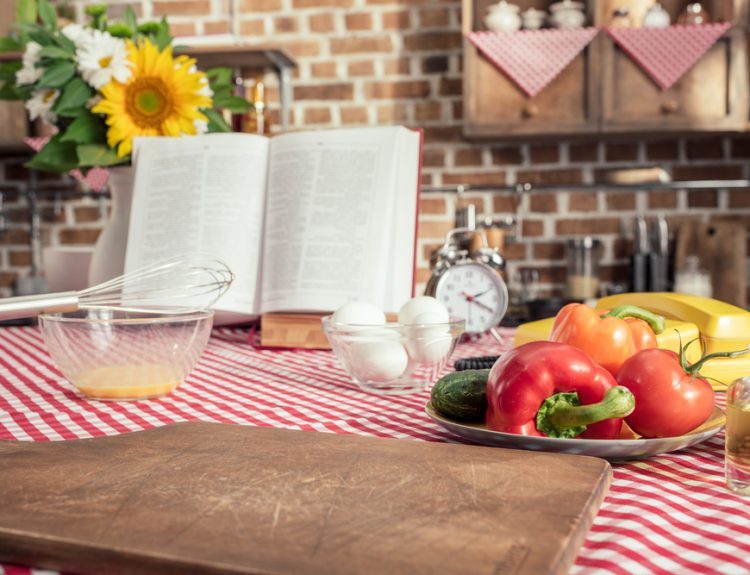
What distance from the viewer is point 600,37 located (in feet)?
8.27

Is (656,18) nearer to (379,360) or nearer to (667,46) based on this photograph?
(667,46)

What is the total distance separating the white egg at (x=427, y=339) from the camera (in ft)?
2.98

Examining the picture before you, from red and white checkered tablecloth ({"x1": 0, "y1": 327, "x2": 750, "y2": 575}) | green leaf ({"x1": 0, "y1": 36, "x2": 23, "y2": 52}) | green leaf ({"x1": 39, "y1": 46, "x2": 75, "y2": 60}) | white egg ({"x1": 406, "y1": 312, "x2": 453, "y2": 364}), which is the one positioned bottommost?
red and white checkered tablecloth ({"x1": 0, "y1": 327, "x2": 750, "y2": 575})

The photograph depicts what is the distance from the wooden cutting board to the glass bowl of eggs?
0.88 ft

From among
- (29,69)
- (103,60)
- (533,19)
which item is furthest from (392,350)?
(533,19)

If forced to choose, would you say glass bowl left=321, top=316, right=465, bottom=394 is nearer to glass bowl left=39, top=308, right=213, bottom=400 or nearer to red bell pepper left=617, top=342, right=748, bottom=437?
glass bowl left=39, top=308, right=213, bottom=400

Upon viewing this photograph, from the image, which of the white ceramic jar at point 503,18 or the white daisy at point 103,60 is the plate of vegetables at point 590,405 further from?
the white ceramic jar at point 503,18

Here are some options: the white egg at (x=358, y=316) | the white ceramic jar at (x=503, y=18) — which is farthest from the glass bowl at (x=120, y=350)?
the white ceramic jar at (x=503, y=18)

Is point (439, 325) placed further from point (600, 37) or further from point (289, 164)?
point (600, 37)

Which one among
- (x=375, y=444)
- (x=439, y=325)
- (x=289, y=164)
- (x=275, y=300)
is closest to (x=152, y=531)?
(x=375, y=444)

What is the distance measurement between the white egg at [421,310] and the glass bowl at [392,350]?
14 mm

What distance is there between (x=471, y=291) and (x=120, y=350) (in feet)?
2.10

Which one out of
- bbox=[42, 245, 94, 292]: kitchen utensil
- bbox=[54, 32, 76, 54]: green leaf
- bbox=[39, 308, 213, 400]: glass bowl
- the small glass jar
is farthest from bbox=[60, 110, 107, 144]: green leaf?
the small glass jar

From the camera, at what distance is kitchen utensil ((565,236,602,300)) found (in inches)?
106
